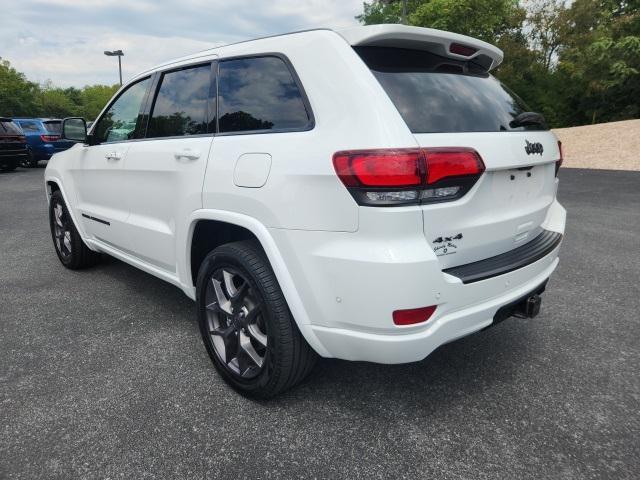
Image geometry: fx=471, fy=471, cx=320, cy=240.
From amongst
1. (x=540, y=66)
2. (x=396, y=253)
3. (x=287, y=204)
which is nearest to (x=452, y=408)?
(x=396, y=253)

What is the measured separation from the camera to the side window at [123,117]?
3440 millimetres

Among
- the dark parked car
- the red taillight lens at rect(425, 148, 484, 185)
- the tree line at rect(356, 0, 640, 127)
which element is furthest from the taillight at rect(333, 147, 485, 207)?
the tree line at rect(356, 0, 640, 127)

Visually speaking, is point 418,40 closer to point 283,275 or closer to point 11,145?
point 283,275

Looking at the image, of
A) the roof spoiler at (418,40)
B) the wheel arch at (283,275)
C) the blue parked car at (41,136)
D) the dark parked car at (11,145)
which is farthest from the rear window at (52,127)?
the roof spoiler at (418,40)

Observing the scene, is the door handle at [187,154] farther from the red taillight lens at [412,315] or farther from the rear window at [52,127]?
the rear window at [52,127]

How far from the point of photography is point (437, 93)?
2172 millimetres

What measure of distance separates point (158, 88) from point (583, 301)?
364cm

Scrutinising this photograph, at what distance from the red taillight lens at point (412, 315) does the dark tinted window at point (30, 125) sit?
18305 mm

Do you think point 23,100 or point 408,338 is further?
point 23,100

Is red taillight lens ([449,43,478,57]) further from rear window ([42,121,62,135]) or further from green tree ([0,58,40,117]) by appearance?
green tree ([0,58,40,117])

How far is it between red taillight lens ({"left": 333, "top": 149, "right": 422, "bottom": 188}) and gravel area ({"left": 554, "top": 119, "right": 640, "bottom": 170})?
53.7 feet

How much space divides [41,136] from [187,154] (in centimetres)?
1659

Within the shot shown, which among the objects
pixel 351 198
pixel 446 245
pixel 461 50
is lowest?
pixel 446 245

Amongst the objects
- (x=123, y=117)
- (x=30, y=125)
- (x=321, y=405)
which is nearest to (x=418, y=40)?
(x=321, y=405)
